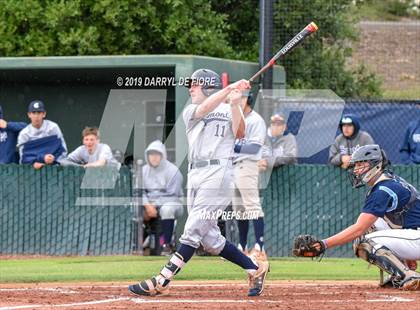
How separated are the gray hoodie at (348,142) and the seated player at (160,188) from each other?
1993mm

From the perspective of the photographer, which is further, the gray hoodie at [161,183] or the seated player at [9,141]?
the seated player at [9,141]

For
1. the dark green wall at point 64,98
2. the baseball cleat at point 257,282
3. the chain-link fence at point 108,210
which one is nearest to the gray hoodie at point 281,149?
the chain-link fence at point 108,210

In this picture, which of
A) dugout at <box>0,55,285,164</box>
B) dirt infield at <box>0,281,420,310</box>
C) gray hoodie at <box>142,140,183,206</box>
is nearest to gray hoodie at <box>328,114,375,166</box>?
dugout at <box>0,55,285,164</box>

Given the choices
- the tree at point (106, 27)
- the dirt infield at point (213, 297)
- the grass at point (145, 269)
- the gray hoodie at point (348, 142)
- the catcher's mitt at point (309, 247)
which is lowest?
the grass at point (145, 269)

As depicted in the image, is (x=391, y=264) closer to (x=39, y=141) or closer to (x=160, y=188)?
(x=160, y=188)

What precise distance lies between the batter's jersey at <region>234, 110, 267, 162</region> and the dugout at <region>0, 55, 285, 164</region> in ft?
4.54

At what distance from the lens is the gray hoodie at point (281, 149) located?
41.8ft

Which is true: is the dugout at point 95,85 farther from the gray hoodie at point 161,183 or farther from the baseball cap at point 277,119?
the baseball cap at point 277,119

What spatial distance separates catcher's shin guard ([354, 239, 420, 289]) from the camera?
8164 mm

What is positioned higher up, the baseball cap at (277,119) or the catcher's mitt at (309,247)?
the baseball cap at (277,119)

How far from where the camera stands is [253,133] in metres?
11.8

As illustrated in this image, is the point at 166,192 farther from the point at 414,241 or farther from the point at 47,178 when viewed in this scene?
the point at 414,241

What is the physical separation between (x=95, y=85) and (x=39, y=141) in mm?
2375

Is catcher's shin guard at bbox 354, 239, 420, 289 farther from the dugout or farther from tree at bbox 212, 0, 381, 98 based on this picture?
tree at bbox 212, 0, 381, 98
